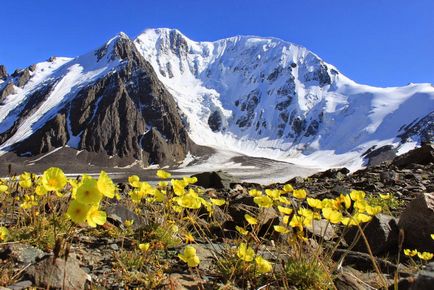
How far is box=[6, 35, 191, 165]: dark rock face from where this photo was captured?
137 metres

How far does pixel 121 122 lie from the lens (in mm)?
144875

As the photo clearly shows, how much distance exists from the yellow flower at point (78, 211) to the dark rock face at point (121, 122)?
136448 mm

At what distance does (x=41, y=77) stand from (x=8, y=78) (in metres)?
17.2

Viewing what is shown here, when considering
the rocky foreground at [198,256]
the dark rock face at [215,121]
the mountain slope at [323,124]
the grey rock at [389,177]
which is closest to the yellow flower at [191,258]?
the rocky foreground at [198,256]

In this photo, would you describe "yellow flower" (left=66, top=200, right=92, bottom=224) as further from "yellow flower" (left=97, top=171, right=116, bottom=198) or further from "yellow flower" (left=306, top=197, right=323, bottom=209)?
"yellow flower" (left=306, top=197, right=323, bottom=209)

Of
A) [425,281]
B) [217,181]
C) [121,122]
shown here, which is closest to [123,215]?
[425,281]

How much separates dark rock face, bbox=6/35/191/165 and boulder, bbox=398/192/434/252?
440ft

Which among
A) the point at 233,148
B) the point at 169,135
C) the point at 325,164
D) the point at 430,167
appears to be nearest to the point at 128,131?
the point at 169,135

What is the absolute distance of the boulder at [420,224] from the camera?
4602 mm

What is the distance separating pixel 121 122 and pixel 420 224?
145098 millimetres

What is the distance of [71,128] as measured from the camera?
141125 mm

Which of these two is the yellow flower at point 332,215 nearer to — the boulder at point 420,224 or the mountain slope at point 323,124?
the boulder at point 420,224

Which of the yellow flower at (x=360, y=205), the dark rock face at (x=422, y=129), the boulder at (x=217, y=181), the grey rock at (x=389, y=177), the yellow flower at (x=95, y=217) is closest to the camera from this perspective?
the yellow flower at (x=95, y=217)

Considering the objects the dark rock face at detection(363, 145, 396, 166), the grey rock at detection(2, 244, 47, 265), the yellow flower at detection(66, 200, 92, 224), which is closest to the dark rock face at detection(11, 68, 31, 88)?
the dark rock face at detection(363, 145, 396, 166)
